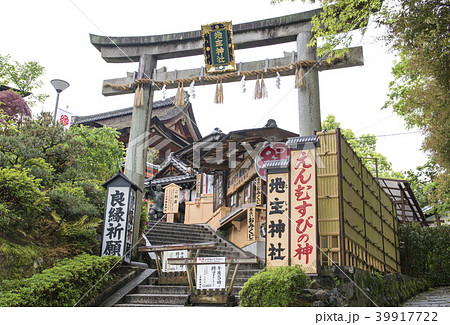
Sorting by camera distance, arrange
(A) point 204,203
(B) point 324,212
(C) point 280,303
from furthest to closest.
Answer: (A) point 204,203 → (B) point 324,212 → (C) point 280,303

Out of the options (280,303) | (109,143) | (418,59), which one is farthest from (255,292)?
(109,143)

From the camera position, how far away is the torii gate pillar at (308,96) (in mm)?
11375

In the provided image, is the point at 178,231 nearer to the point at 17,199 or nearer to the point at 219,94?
the point at 219,94

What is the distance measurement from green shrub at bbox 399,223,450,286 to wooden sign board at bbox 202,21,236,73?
11107 millimetres

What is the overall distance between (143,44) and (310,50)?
5856 millimetres

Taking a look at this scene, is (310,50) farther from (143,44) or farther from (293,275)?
(293,275)

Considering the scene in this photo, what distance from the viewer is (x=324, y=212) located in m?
8.87

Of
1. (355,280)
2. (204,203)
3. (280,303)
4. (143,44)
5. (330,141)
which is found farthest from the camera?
(204,203)

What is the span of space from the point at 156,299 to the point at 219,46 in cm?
809

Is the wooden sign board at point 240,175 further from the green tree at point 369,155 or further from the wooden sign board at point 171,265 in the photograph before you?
the green tree at point 369,155

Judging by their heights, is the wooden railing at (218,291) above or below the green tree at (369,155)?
below

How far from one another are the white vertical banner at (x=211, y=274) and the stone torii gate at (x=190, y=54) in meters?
4.45

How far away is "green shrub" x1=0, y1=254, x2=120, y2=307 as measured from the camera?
7.05 meters

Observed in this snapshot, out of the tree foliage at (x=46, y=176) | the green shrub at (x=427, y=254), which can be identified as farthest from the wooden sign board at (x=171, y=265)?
the green shrub at (x=427, y=254)
